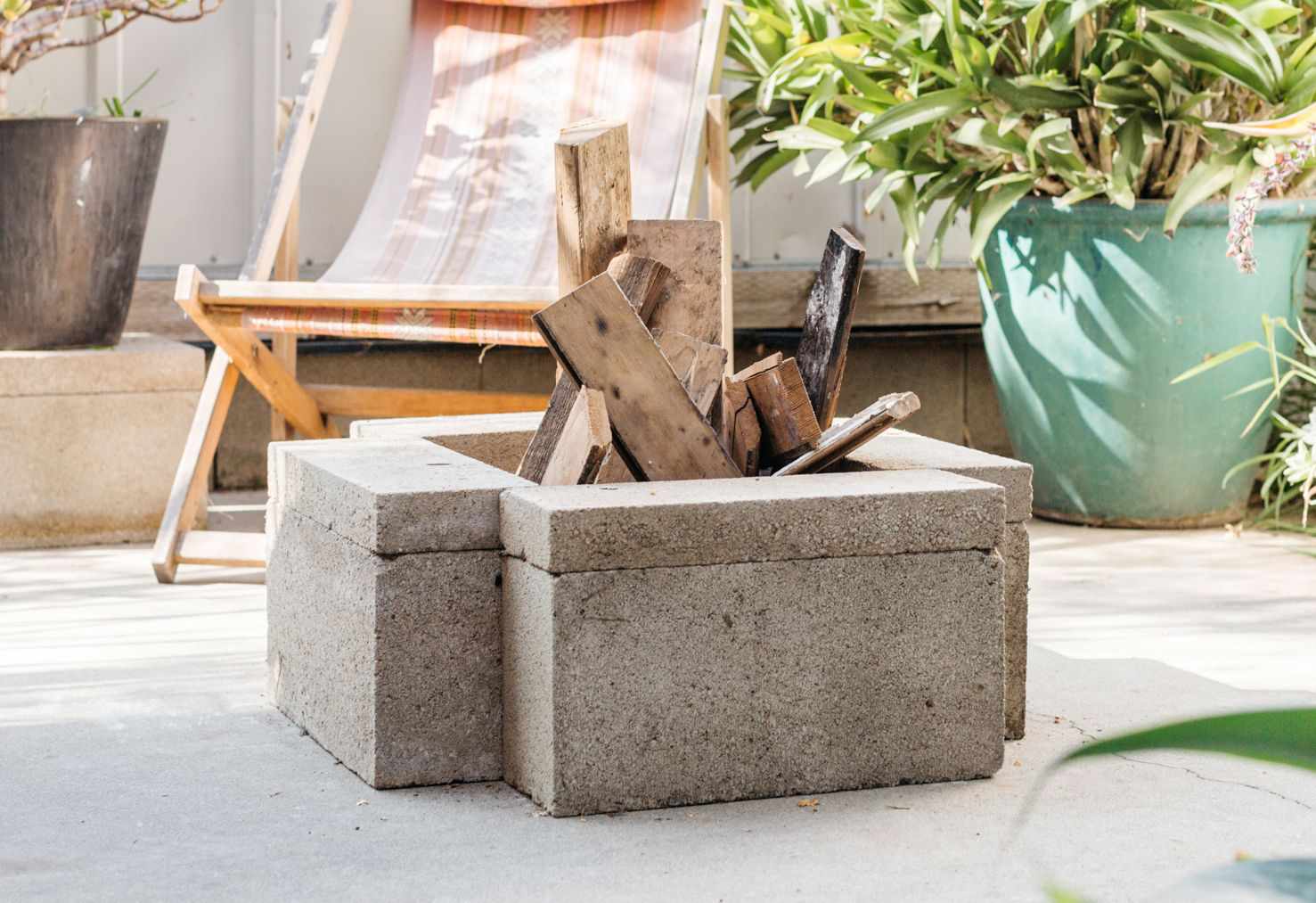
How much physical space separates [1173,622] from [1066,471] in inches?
37.4

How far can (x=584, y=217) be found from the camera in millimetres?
2145

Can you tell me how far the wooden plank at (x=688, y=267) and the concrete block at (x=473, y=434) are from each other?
0.82 feet

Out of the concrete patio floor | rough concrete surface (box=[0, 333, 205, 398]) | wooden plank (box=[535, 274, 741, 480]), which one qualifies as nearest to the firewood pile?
wooden plank (box=[535, 274, 741, 480])

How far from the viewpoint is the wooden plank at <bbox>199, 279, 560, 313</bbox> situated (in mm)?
2830

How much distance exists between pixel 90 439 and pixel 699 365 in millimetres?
1787

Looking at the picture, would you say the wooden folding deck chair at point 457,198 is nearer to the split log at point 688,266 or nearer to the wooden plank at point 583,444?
the split log at point 688,266

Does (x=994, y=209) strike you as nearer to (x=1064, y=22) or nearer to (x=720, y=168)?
(x=1064, y=22)

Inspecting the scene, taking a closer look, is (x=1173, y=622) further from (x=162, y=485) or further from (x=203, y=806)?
(x=162, y=485)

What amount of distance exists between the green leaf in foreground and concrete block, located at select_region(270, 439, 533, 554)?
1448 mm

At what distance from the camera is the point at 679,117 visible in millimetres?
3611

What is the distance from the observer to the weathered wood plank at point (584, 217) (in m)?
2.10

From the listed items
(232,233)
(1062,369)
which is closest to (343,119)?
(232,233)

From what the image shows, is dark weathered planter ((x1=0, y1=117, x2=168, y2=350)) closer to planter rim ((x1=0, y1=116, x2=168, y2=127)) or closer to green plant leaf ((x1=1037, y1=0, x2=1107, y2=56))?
planter rim ((x1=0, y1=116, x2=168, y2=127))

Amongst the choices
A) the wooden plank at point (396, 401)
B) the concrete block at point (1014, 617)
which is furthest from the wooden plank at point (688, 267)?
the wooden plank at point (396, 401)
